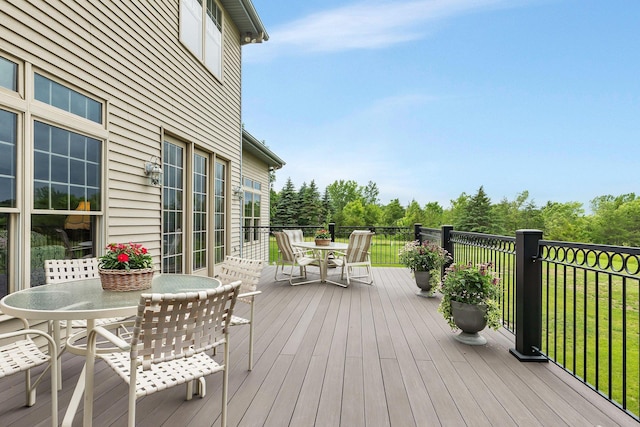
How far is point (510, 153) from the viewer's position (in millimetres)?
37875

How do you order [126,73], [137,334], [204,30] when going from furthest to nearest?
[204,30], [126,73], [137,334]

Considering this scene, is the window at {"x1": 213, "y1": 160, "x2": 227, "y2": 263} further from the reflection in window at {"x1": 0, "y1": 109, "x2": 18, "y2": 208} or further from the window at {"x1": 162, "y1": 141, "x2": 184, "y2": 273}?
the reflection in window at {"x1": 0, "y1": 109, "x2": 18, "y2": 208}

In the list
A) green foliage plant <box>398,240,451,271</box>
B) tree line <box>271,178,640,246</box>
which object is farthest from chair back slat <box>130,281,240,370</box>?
tree line <box>271,178,640,246</box>

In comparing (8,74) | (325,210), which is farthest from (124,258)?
(325,210)

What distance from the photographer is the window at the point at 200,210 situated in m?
5.47

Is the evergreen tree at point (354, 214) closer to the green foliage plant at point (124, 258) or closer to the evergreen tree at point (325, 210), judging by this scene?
the evergreen tree at point (325, 210)

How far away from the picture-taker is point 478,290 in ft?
10.0

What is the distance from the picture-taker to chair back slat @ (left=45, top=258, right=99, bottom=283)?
2.49 meters

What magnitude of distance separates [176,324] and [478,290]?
262 cm

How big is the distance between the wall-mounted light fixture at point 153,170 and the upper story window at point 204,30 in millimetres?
1953

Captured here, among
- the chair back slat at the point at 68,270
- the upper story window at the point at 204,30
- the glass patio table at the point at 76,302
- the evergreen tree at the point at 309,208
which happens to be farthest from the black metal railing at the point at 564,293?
the evergreen tree at the point at 309,208

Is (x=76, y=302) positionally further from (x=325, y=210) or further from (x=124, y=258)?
(x=325, y=210)

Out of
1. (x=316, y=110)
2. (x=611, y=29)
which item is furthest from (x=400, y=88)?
(x=611, y=29)

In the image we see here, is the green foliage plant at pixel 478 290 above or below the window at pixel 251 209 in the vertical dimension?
below
